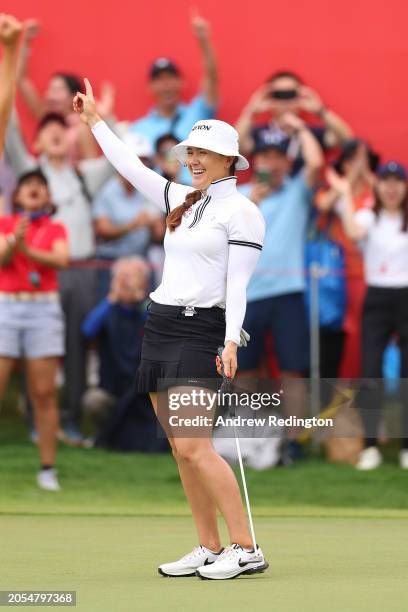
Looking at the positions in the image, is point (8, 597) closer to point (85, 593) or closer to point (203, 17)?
point (85, 593)

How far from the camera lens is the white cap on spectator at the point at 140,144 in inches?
463

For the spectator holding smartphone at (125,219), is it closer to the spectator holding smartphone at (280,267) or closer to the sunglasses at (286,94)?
the spectator holding smartphone at (280,267)

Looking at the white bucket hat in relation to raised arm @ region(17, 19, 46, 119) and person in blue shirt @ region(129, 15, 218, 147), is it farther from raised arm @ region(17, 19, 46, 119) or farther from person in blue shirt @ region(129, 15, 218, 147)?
raised arm @ region(17, 19, 46, 119)

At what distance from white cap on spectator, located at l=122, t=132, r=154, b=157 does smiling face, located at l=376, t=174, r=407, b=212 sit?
2.06m

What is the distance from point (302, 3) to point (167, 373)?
738 cm

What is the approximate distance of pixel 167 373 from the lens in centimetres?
636

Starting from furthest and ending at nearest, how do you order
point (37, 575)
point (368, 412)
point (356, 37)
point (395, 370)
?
point (356, 37) < point (395, 370) < point (368, 412) < point (37, 575)

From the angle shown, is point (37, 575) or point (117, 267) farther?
point (117, 267)

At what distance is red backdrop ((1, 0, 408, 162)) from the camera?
1289cm

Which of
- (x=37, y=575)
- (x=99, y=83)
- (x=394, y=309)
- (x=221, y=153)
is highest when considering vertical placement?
(x=99, y=83)

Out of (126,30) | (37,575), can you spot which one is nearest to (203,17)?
(126,30)

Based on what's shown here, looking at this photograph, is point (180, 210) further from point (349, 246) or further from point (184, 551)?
point (349, 246)

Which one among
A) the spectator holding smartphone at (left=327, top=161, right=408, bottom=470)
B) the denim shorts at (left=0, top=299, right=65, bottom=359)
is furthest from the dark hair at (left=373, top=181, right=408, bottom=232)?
the denim shorts at (left=0, top=299, right=65, bottom=359)

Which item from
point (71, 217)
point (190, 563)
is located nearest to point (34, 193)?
point (71, 217)
